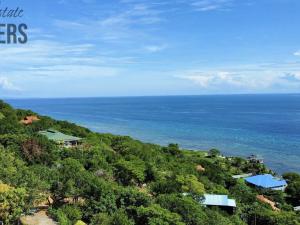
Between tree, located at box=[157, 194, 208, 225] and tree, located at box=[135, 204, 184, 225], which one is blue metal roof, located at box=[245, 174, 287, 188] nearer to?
tree, located at box=[157, 194, 208, 225]

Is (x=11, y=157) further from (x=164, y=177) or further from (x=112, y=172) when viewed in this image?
(x=164, y=177)

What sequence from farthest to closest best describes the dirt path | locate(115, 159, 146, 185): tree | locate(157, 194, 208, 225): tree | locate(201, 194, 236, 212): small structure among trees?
locate(115, 159, 146, 185): tree < locate(201, 194, 236, 212): small structure among trees < locate(157, 194, 208, 225): tree < the dirt path

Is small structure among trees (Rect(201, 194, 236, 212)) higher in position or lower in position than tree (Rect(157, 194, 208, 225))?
lower

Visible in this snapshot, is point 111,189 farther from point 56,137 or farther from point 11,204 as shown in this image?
point 56,137

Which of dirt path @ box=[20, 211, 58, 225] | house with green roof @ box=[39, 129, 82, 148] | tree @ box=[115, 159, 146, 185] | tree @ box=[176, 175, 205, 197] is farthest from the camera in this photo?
house with green roof @ box=[39, 129, 82, 148]

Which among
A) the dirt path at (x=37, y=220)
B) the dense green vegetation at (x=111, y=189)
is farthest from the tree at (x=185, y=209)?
the dirt path at (x=37, y=220)

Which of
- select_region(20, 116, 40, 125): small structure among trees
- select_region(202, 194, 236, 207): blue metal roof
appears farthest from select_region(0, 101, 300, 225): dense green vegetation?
select_region(20, 116, 40, 125): small structure among trees

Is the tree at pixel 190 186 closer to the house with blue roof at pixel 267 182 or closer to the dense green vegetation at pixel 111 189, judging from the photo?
the dense green vegetation at pixel 111 189

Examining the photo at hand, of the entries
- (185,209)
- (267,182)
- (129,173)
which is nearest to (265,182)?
(267,182)

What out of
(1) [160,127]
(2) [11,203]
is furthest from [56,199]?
(1) [160,127]
